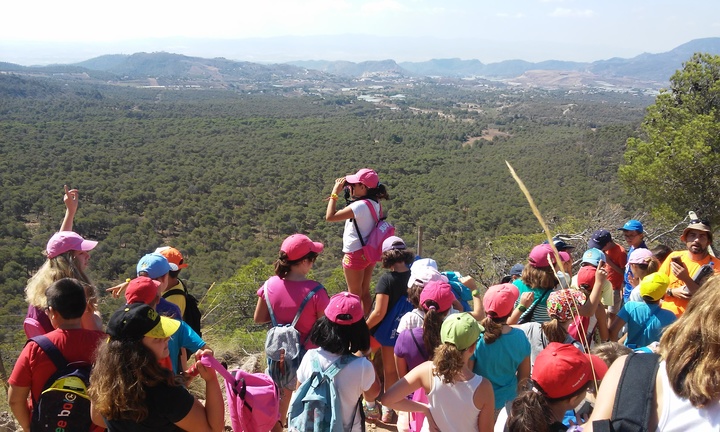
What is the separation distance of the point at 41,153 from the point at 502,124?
67825 mm

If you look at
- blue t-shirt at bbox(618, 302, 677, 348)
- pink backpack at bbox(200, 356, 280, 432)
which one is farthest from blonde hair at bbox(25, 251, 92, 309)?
blue t-shirt at bbox(618, 302, 677, 348)

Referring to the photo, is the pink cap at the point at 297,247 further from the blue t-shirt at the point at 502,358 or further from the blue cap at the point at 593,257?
the blue cap at the point at 593,257

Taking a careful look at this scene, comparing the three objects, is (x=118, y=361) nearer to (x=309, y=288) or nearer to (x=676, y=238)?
(x=309, y=288)

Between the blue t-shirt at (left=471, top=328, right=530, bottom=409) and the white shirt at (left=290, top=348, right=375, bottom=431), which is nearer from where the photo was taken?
the white shirt at (left=290, top=348, right=375, bottom=431)

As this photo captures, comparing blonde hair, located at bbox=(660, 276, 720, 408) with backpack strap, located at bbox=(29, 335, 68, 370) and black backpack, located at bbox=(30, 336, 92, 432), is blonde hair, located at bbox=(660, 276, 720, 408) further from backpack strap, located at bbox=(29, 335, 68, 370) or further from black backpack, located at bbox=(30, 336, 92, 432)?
backpack strap, located at bbox=(29, 335, 68, 370)

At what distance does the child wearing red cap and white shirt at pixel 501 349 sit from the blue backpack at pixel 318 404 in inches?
28.1

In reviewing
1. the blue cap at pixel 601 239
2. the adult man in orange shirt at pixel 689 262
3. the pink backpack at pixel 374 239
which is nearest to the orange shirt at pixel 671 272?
the adult man in orange shirt at pixel 689 262

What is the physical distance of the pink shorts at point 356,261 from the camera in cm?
366

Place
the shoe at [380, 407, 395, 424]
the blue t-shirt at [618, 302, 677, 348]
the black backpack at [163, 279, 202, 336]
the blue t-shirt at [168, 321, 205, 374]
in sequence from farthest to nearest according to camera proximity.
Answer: the shoe at [380, 407, 395, 424]
the blue t-shirt at [618, 302, 677, 348]
the black backpack at [163, 279, 202, 336]
the blue t-shirt at [168, 321, 205, 374]

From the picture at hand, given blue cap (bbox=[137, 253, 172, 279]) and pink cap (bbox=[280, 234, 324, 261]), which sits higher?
pink cap (bbox=[280, 234, 324, 261])

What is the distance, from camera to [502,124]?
86750 mm

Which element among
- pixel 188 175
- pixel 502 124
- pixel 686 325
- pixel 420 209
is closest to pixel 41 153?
pixel 188 175

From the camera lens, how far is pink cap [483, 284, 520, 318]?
8.16 ft

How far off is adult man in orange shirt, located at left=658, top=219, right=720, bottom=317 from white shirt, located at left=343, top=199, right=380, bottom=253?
6.65ft
